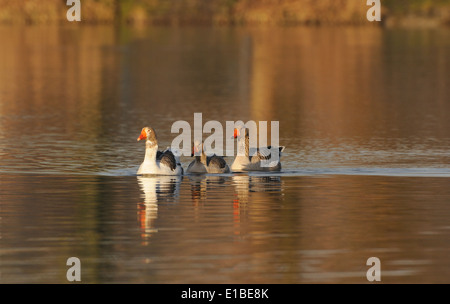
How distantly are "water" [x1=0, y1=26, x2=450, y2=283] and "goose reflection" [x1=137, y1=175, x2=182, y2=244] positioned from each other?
0.11 feet

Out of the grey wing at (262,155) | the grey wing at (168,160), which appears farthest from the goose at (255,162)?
the grey wing at (168,160)

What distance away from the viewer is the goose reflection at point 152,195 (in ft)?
59.1

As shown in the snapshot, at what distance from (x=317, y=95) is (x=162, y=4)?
9849 centimetres

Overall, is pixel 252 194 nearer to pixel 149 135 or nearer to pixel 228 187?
pixel 228 187

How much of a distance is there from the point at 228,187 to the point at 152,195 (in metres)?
1.82

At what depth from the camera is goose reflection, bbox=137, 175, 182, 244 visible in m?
18.0

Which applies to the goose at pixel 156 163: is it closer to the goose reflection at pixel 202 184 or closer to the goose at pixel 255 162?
the goose reflection at pixel 202 184

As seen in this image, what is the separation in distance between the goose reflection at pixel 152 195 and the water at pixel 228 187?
34 millimetres

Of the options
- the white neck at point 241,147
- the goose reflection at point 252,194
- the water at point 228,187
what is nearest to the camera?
the water at point 228,187

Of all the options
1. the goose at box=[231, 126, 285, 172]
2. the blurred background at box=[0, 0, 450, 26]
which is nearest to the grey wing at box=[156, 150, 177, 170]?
the goose at box=[231, 126, 285, 172]

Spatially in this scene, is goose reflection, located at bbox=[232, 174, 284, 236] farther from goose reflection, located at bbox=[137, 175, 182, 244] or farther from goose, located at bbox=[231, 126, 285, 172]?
goose reflection, located at bbox=[137, 175, 182, 244]

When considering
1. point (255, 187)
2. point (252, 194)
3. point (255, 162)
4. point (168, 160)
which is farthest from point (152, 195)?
point (255, 162)

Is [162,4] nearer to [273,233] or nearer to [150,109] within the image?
[150,109]

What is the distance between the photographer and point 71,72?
5897cm
